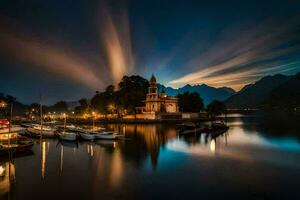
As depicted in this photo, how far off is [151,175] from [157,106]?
6226 centimetres

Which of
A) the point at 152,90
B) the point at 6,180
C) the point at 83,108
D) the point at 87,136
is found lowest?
the point at 6,180

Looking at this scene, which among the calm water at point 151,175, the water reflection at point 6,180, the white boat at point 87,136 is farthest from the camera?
the white boat at point 87,136

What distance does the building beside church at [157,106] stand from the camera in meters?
→ 76.8

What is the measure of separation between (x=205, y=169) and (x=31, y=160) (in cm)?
1737

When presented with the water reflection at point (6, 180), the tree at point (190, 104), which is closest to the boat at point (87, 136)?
the water reflection at point (6, 180)

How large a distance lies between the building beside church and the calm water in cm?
4971

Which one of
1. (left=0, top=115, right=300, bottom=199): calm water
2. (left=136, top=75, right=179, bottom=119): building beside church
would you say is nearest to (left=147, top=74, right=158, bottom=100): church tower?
(left=136, top=75, right=179, bottom=119): building beside church

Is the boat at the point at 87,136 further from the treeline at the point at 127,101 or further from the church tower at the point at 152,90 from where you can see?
the church tower at the point at 152,90

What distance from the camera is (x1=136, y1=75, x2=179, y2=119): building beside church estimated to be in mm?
76812

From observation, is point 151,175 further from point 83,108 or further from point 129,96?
point 83,108

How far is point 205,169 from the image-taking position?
18891mm

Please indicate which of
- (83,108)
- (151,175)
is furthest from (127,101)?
(151,175)

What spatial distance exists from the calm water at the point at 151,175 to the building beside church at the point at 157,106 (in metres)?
49.7

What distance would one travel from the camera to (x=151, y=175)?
17.3 meters
